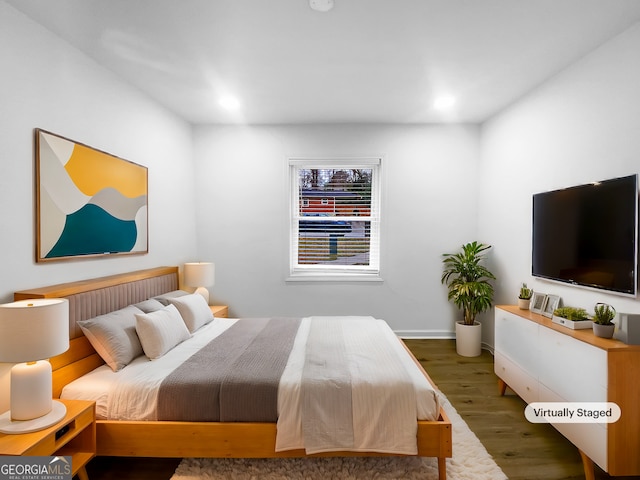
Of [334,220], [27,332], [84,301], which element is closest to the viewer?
[27,332]

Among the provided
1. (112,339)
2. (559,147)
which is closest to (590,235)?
(559,147)

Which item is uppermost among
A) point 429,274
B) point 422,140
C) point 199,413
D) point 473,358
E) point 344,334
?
point 422,140

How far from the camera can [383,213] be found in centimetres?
451

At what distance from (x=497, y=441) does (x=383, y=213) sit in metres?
2.75

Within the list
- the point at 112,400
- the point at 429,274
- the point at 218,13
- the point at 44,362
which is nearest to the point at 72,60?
the point at 218,13

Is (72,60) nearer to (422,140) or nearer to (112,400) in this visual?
(112,400)

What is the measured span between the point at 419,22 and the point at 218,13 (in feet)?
4.31

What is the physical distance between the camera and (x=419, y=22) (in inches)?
91.4

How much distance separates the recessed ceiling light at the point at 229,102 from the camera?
363 centimetres

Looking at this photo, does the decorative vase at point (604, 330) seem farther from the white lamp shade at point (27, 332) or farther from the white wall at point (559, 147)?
the white lamp shade at point (27, 332)

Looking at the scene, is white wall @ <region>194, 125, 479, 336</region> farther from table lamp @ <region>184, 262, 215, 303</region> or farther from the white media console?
the white media console

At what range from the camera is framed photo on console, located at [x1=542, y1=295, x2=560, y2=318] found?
2.80 meters

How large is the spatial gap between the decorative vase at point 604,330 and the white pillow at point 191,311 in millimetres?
2971

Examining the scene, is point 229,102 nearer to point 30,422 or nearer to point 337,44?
point 337,44
